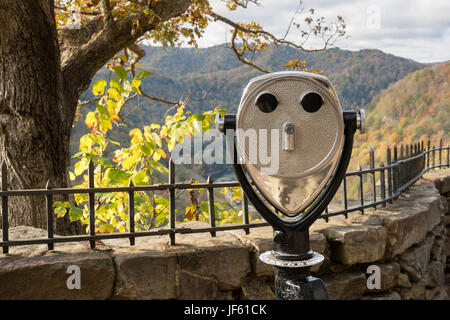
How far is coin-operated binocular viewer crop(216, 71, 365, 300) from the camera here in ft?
4.95

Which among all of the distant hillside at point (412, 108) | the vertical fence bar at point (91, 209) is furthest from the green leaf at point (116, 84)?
the distant hillside at point (412, 108)

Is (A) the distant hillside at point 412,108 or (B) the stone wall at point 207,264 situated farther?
(A) the distant hillside at point 412,108

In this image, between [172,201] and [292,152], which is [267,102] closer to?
[292,152]

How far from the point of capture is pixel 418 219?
388 centimetres

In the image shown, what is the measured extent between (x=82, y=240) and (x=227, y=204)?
1499mm

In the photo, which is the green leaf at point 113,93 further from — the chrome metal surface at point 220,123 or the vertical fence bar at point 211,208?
the chrome metal surface at point 220,123

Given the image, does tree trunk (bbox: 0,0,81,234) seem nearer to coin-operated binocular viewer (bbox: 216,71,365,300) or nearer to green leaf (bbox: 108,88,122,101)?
green leaf (bbox: 108,88,122,101)

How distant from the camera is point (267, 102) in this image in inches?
59.4

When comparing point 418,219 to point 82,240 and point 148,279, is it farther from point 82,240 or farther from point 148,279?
point 82,240

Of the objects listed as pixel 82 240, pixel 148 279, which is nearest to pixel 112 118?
pixel 82 240

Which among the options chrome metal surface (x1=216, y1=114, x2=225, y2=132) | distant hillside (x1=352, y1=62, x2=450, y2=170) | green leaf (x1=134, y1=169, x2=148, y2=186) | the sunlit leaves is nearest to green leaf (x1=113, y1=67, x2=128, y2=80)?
the sunlit leaves

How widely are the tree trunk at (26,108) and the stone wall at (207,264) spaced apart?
691mm

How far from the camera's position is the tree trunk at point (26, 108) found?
3512mm

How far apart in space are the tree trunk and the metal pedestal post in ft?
8.76
